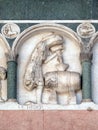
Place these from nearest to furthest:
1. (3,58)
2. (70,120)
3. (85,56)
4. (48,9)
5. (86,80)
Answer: (70,120) → (86,80) → (85,56) → (3,58) → (48,9)

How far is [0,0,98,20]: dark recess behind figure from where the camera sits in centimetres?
971

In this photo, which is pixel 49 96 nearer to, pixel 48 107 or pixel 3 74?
pixel 48 107

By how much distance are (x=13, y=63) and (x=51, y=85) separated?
1.89ft

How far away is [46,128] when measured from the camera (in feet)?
30.3

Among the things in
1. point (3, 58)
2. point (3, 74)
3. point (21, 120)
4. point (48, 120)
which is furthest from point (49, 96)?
point (3, 58)

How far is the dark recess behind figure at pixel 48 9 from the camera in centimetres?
971

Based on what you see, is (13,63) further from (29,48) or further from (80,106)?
(80,106)

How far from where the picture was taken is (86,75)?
9.41 meters

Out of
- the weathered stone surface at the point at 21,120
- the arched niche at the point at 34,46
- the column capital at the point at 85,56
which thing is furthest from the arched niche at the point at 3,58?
the column capital at the point at 85,56

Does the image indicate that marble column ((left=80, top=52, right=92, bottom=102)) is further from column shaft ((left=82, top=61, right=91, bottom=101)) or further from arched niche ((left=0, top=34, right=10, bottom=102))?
arched niche ((left=0, top=34, right=10, bottom=102))

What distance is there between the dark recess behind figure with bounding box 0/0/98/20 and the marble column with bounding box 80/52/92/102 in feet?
1.89

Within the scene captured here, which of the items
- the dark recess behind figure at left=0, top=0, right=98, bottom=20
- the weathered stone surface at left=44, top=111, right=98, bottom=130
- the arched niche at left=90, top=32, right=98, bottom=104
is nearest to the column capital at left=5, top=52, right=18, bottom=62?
the dark recess behind figure at left=0, top=0, right=98, bottom=20

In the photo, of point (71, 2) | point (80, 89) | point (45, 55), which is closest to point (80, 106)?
point (80, 89)

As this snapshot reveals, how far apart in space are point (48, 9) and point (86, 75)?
3.49 feet
